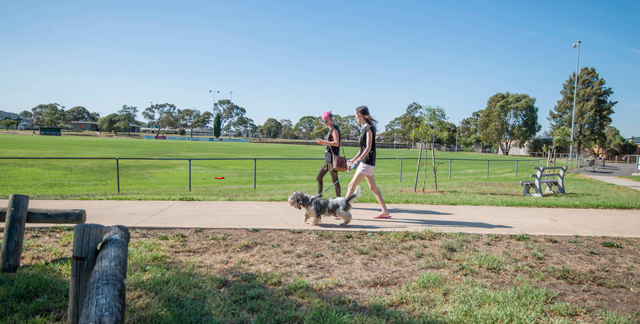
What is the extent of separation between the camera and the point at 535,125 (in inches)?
2640

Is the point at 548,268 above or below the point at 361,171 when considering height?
below

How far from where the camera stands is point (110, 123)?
10819cm

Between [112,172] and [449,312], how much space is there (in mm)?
18356

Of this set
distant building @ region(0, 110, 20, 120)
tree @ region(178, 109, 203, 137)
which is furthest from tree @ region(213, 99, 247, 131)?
distant building @ region(0, 110, 20, 120)

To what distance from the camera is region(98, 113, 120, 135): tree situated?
108 metres

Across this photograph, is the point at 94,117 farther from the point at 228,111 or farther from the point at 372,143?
the point at 372,143

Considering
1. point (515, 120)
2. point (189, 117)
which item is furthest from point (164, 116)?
point (515, 120)

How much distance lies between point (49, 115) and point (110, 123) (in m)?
21.0

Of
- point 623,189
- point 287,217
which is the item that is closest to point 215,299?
point 287,217

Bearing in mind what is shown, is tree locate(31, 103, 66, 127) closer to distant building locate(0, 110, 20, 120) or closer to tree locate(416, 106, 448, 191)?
distant building locate(0, 110, 20, 120)

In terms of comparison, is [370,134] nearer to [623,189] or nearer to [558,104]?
[623,189]

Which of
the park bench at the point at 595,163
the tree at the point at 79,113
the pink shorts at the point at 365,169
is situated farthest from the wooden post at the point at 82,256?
the tree at the point at 79,113

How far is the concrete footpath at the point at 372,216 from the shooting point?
5617 mm

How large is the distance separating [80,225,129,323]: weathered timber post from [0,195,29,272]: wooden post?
202cm
